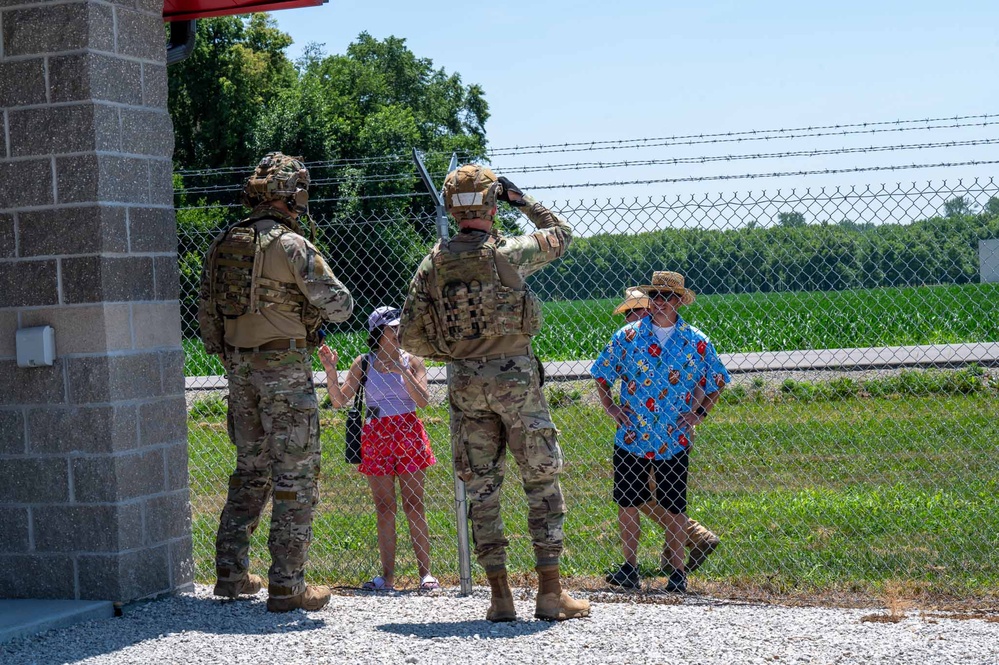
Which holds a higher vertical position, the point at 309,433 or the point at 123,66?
the point at 123,66

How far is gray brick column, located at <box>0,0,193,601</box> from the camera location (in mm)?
5746

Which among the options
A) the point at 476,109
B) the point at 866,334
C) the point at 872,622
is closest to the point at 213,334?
the point at 872,622

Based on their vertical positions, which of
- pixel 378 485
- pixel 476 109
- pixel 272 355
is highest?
pixel 476 109

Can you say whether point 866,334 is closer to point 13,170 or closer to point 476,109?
point 13,170

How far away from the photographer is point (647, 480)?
610 cm

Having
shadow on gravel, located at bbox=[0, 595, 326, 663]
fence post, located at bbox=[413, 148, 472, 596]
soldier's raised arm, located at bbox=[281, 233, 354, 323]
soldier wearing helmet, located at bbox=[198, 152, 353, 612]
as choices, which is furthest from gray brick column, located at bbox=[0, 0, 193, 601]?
fence post, located at bbox=[413, 148, 472, 596]

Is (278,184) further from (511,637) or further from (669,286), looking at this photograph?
(511,637)

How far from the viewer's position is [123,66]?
19.3ft

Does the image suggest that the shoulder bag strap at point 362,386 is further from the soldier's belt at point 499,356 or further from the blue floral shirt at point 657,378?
the blue floral shirt at point 657,378

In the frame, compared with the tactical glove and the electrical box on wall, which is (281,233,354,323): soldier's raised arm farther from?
Result: the electrical box on wall

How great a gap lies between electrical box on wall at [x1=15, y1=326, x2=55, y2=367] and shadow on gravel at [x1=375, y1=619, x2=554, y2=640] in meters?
2.12

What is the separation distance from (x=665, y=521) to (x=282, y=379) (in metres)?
2.10

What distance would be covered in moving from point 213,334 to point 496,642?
2059mm

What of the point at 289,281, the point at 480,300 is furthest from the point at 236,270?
the point at 480,300
